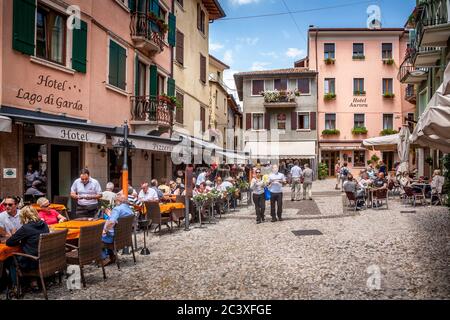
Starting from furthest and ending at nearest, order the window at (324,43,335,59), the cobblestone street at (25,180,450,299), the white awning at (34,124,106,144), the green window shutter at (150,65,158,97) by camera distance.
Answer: the window at (324,43,335,59) < the green window shutter at (150,65,158,97) < the white awning at (34,124,106,144) < the cobblestone street at (25,180,450,299)

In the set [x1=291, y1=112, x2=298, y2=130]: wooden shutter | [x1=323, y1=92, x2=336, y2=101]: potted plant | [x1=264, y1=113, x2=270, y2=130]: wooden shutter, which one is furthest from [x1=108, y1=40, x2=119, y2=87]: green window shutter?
[x1=323, y1=92, x2=336, y2=101]: potted plant

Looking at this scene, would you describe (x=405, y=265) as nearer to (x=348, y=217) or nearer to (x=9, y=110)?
(x=348, y=217)

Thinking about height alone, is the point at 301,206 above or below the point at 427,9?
below

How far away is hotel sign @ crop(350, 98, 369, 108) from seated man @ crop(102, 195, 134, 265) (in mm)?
33304

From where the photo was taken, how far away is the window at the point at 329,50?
1511 inches

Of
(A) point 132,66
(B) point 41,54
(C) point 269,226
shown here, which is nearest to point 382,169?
(C) point 269,226

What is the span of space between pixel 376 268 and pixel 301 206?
34.3 feet

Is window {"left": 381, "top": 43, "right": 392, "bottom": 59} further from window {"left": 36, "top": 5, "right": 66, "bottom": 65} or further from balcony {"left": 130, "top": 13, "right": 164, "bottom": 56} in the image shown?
window {"left": 36, "top": 5, "right": 66, "bottom": 65}

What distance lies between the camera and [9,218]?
680 cm

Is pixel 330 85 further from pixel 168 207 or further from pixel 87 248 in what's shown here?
pixel 87 248

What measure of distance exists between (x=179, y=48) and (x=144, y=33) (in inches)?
217

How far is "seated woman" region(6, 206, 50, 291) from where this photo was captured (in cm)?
575

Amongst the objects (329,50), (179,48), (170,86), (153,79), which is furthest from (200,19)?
(329,50)
